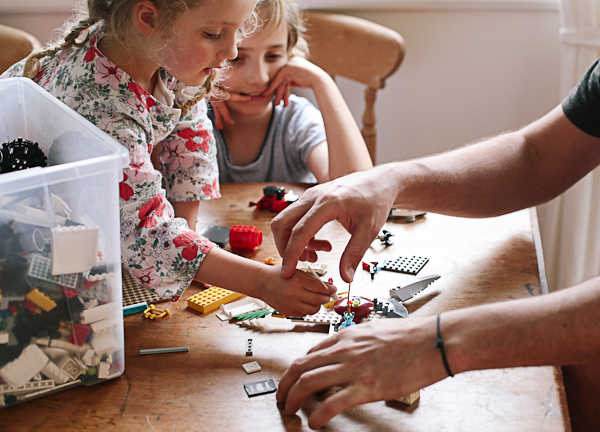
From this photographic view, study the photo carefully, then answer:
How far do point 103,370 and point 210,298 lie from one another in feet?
0.67

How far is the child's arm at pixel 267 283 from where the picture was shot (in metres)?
0.71

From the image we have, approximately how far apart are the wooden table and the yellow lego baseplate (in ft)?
0.04

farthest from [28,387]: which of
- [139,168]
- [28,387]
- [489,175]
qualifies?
[489,175]

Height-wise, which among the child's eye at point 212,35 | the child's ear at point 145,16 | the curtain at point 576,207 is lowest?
the curtain at point 576,207

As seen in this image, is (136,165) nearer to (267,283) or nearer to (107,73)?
(107,73)

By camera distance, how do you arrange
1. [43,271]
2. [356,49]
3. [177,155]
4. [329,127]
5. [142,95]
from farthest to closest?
1. [356,49]
2. [329,127]
3. [177,155]
4. [142,95]
5. [43,271]

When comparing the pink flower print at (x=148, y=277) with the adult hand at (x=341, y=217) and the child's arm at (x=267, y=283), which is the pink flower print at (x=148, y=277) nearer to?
the child's arm at (x=267, y=283)

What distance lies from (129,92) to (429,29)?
1449 millimetres

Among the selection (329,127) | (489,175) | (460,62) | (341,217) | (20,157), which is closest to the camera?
(20,157)

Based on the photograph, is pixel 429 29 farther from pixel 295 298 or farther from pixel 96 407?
pixel 96 407

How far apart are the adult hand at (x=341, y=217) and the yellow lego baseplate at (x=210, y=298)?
0.33 ft

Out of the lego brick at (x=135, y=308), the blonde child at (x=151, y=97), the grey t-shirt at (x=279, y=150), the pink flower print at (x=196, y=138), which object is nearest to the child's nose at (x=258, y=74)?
the grey t-shirt at (x=279, y=150)

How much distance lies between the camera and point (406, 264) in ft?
2.83

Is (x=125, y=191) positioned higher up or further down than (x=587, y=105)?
further down
